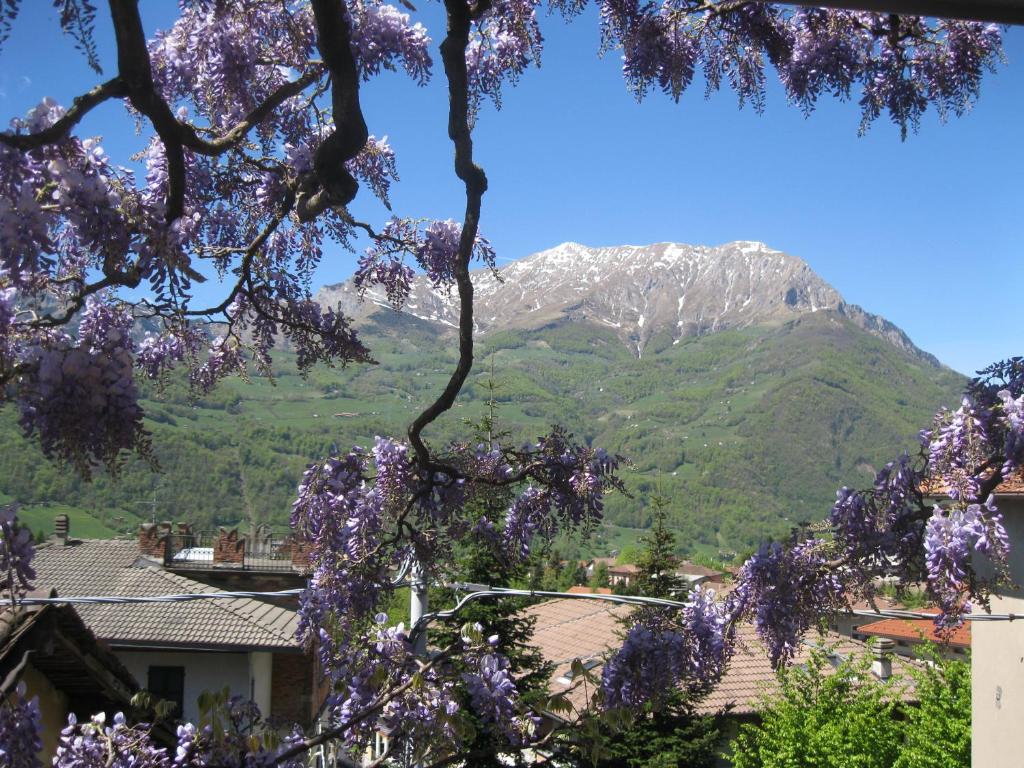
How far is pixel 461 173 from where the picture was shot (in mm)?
3186

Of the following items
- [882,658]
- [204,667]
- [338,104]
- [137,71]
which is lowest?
[204,667]

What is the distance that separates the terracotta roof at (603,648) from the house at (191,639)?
→ 513 centimetres

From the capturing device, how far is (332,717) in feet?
11.0

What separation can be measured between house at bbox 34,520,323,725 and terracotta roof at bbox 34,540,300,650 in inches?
0.8

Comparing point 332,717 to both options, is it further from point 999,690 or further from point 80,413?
point 999,690

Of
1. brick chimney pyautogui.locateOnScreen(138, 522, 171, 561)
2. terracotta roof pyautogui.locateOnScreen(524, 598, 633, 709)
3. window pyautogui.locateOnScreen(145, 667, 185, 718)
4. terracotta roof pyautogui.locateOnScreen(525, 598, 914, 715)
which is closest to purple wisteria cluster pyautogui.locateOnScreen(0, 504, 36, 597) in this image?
A: terracotta roof pyautogui.locateOnScreen(525, 598, 914, 715)

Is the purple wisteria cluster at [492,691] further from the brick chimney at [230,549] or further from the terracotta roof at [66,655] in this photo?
the brick chimney at [230,549]

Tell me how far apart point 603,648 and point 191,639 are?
308 inches

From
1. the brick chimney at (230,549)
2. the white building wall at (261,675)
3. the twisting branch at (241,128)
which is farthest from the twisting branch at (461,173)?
the brick chimney at (230,549)

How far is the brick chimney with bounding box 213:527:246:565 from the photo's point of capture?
27250 millimetres

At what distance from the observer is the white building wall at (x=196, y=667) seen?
19172 mm

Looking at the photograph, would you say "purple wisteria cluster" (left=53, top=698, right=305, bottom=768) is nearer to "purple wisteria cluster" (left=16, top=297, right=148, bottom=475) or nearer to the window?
"purple wisteria cluster" (left=16, top=297, right=148, bottom=475)

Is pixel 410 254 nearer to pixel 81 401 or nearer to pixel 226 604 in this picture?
pixel 81 401

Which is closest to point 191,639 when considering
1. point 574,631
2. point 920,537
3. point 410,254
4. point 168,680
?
point 168,680
